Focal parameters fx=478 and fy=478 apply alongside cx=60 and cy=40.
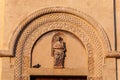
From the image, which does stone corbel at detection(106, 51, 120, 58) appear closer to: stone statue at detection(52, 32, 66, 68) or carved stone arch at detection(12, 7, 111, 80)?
carved stone arch at detection(12, 7, 111, 80)

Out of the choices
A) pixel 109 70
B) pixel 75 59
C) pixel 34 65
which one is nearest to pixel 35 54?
pixel 34 65

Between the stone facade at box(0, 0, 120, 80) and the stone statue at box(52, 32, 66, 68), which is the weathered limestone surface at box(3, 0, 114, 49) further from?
the stone statue at box(52, 32, 66, 68)

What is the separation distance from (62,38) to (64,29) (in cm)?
32

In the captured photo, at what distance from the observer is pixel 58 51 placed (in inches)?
637

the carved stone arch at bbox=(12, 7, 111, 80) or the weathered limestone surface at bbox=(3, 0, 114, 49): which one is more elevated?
the weathered limestone surface at bbox=(3, 0, 114, 49)

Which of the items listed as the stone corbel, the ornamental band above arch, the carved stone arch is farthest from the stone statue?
the stone corbel

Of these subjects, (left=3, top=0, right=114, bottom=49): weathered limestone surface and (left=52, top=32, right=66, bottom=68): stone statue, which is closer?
(left=52, top=32, right=66, bottom=68): stone statue

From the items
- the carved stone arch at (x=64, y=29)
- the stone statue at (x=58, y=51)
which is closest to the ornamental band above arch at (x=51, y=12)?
the carved stone arch at (x=64, y=29)

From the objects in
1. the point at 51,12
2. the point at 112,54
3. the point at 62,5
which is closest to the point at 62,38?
the point at 51,12

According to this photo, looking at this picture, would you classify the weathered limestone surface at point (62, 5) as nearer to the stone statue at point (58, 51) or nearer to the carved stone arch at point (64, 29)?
the carved stone arch at point (64, 29)

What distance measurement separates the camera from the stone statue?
52.9ft

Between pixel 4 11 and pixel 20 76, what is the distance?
229 centimetres

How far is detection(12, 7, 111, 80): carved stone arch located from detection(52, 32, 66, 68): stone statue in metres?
0.43

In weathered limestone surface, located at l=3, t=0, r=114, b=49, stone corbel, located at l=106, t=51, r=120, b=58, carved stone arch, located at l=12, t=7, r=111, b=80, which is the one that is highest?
weathered limestone surface, located at l=3, t=0, r=114, b=49
